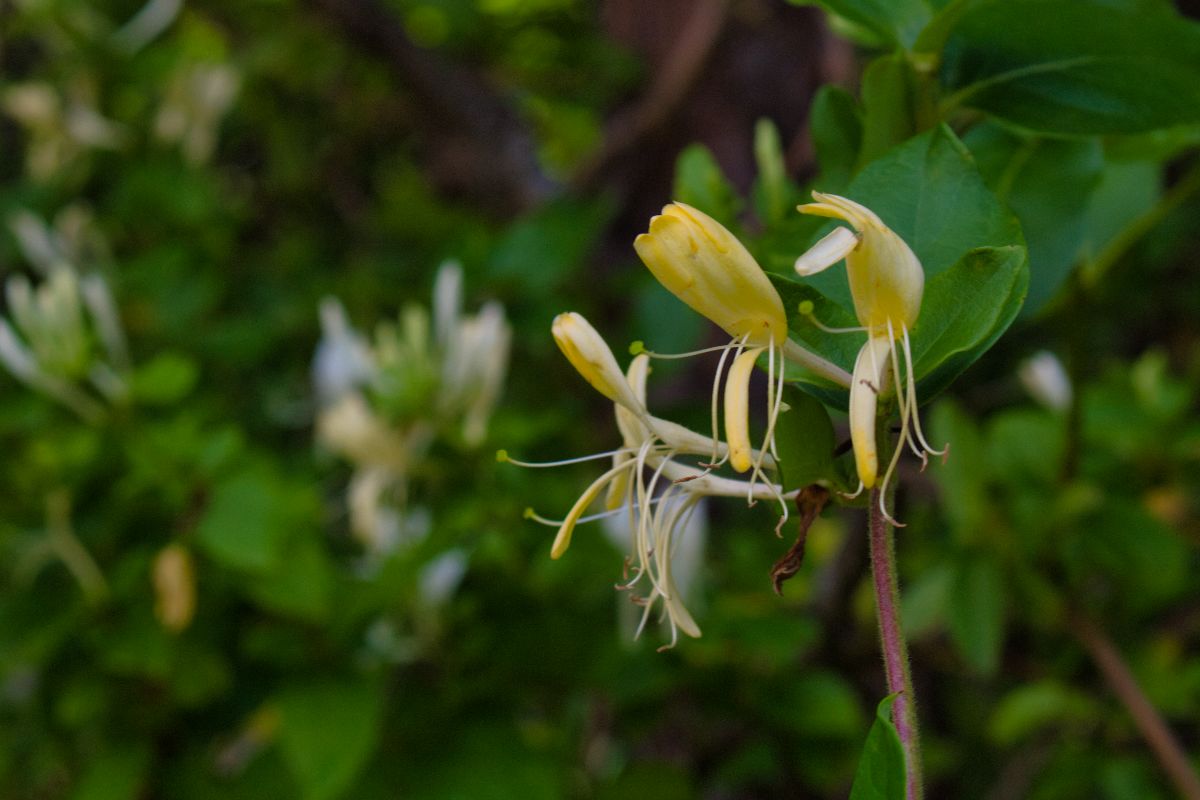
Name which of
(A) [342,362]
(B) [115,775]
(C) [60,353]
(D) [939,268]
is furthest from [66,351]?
(D) [939,268]

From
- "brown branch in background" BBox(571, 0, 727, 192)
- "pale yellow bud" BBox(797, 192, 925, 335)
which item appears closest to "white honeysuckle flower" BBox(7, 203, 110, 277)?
"brown branch in background" BBox(571, 0, 727, 192)

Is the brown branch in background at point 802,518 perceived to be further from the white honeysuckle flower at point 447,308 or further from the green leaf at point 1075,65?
the white honeysuckle flower at point 447,308

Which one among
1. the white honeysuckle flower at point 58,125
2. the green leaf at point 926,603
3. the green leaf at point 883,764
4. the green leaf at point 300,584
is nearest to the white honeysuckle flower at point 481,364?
the green leaf at point 300,584

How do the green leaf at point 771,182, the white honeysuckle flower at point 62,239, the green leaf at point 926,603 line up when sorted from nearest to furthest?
the green leaf at point 771,182, the green leaf at point 926,603, the white honeysuckle flower at point 62,239

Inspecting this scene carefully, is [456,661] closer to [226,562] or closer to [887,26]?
[226,562]

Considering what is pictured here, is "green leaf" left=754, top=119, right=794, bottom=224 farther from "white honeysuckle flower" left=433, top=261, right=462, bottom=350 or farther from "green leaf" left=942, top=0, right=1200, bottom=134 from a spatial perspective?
"white honeysuckle flower" left=433, top=261, right=462, bottom=350

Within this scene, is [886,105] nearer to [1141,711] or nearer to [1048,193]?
[1048,193]

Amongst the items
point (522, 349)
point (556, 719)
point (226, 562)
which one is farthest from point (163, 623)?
point (522, 349)
